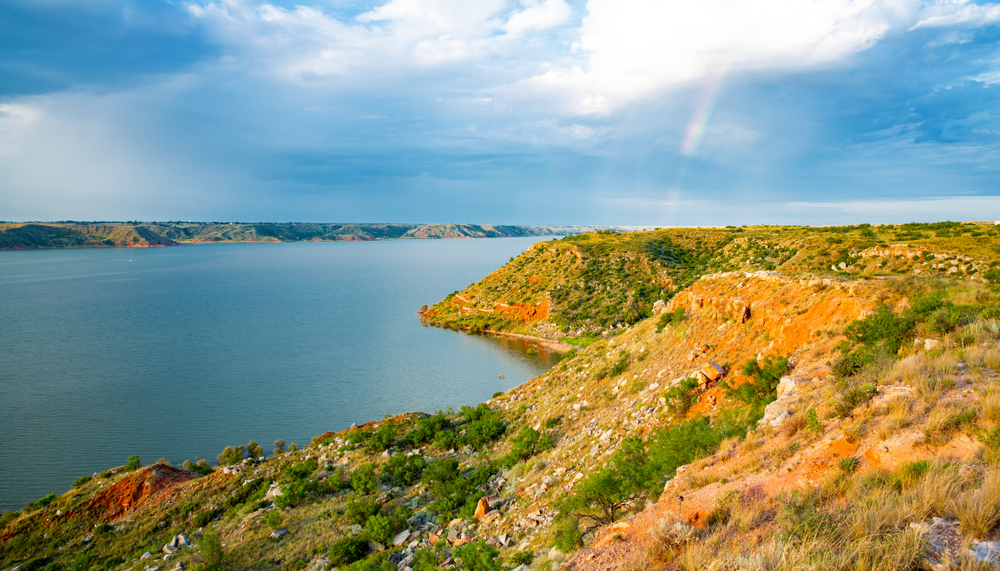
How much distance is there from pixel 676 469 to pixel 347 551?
9.06 metres

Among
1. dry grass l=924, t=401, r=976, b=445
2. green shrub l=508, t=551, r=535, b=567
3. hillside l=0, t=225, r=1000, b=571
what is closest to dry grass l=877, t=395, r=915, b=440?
hillside l=0, t=225, r=1000, b=571

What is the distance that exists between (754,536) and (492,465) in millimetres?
11785

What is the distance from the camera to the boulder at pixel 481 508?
1294cm

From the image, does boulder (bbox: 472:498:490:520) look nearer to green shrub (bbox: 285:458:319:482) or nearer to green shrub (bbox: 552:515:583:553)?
green shrub (bbox: 552:515:583:553)

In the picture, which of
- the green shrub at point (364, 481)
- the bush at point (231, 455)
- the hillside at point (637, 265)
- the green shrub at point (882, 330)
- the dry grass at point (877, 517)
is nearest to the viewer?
the dry grass at point (877, 517)

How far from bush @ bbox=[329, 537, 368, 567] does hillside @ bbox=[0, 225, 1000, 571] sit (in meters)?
0.06

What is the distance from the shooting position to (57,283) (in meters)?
103

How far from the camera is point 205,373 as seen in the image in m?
38.5

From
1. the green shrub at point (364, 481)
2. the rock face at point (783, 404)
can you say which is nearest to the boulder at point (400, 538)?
the green shrub at point (364, 481)

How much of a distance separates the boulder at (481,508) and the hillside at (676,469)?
2.2 inches

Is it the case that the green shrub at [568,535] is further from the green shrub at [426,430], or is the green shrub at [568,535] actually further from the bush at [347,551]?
the green shrub at [426,430]

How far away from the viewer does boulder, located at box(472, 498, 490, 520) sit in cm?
1294

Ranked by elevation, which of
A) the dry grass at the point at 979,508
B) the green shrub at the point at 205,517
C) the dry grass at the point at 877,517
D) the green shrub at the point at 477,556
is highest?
the dry grass at the point at 979,508

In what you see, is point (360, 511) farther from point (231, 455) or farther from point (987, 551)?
point (987, 551)
